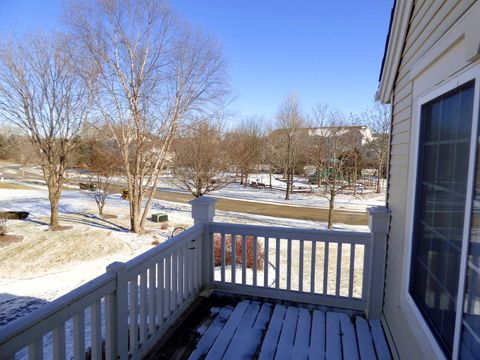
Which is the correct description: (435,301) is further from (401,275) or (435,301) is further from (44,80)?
(44,80)

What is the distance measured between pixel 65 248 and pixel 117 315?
26.3ft

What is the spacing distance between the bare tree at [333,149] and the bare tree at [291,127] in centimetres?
325

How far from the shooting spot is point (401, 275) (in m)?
2.23

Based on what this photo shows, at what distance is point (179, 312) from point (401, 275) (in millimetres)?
1813

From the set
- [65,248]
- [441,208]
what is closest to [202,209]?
[441,208]

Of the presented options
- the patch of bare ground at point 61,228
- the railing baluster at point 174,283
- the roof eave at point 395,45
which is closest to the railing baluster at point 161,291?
the railing baluster at point 174,283

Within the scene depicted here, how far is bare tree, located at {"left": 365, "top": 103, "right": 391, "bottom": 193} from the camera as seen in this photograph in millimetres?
19953

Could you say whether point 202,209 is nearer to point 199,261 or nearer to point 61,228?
point 199,261

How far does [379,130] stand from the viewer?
2056 cm

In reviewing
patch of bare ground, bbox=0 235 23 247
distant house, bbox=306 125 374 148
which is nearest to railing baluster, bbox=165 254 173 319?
patch of bare ground, bbox=0 235 23 247

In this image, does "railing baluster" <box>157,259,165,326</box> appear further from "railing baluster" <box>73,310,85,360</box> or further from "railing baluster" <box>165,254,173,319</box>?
"railing baluster" <box>73,310,85,360</box>

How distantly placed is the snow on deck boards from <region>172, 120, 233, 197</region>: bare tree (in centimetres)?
945

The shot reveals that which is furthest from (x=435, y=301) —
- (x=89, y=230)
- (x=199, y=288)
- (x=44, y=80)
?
(x=44, y=80)

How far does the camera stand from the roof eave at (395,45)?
8.09 ft
